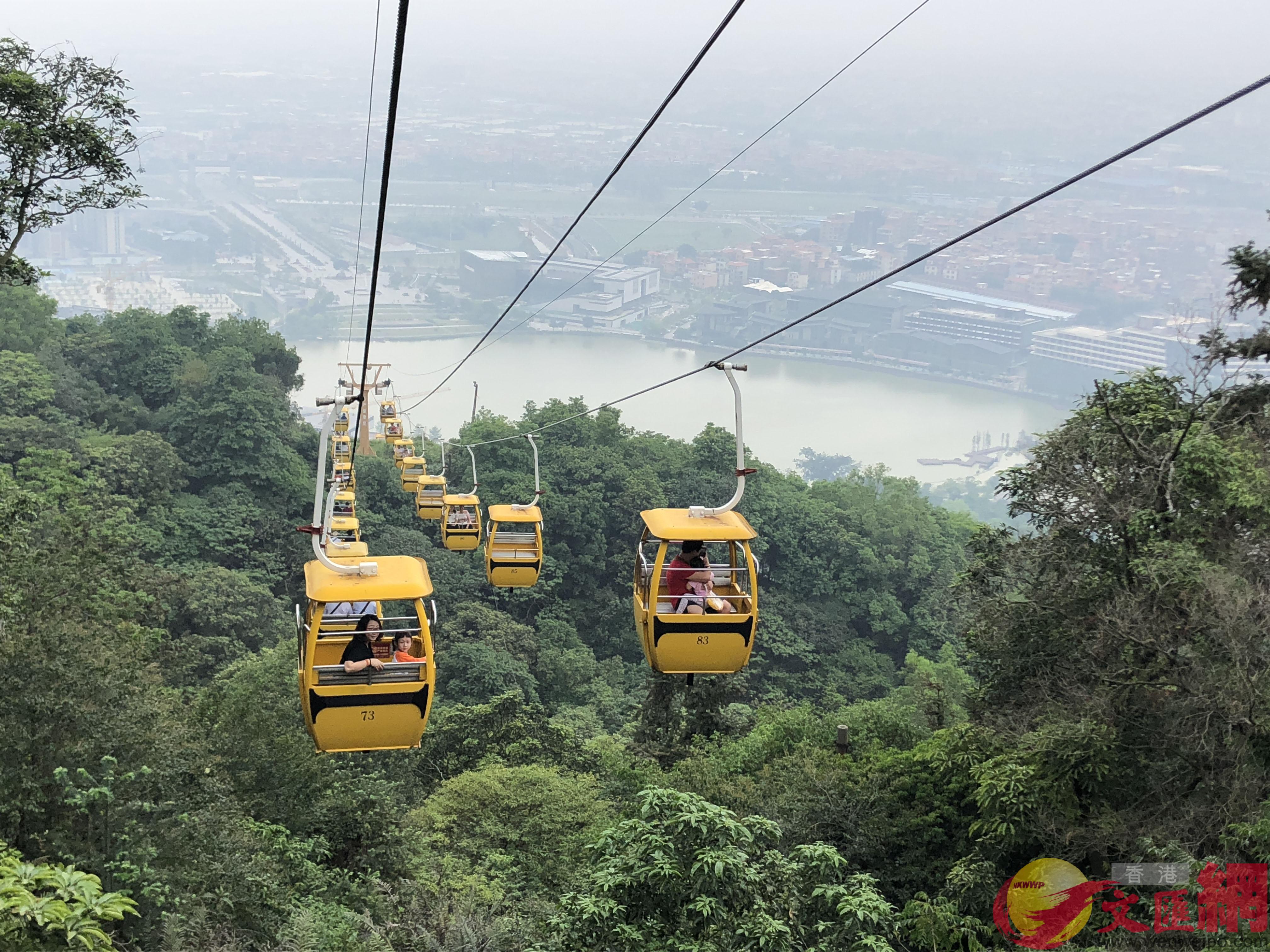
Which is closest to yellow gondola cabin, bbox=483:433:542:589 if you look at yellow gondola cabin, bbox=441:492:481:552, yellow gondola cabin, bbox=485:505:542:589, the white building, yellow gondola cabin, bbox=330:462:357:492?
yellow gondola cabin, bbox=485:505:542:589

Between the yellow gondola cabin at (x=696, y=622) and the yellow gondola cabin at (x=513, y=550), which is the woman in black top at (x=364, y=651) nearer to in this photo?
the yellow gondola cabin at (x=696, y=622)

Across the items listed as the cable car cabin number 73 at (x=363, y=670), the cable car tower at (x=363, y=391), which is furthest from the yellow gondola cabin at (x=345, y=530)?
the cable car cabin number 73 at (x=363, y=670)

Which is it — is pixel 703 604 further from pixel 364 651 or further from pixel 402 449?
pixel 402 449

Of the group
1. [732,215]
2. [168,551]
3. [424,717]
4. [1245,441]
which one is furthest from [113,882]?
[732,215]

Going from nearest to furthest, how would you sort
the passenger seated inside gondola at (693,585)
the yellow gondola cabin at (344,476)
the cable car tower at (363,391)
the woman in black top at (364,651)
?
1. the woman in black top at (364,651)
2. the passenger seated inside gondola at (693,585)
3. the cable car tower at (363,391)
4. the yellow gondola cabin at (344,476)

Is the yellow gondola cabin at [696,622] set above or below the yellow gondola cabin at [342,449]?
above

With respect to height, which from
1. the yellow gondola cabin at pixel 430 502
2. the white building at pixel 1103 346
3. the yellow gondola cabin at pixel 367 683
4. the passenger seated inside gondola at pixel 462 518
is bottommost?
the white building at pixel 1103 346

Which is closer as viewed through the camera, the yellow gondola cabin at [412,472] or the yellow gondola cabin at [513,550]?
the yellow gondola cabin at [513,550]

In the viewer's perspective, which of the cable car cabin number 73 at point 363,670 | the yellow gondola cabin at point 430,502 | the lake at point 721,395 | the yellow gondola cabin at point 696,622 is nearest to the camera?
the cable car cabin number 73 at point 363,670

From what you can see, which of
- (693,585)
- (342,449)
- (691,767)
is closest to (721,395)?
(342,449)
